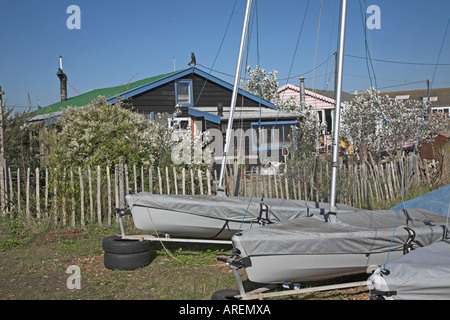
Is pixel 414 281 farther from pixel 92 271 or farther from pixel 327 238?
pixel 92 271

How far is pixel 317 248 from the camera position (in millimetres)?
5742

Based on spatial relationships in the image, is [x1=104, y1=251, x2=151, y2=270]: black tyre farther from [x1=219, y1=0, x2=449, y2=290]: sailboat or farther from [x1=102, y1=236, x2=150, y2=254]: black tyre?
[x1=219, y1=0, x2=449, y2=290]: sailboat

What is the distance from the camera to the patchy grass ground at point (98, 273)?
20.6 feet

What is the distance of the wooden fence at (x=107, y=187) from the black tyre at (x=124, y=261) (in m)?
2.72

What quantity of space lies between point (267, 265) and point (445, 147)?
11779 millimetres

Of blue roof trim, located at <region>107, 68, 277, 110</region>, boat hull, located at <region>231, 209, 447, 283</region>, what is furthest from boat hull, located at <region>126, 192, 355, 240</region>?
blue roof trim, located at <region>107, 68, 277, 110</region>

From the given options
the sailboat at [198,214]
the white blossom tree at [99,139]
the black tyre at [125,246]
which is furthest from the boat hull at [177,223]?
the white blossom tree at [99,139]

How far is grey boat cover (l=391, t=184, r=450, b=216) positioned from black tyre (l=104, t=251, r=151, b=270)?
5152 mm

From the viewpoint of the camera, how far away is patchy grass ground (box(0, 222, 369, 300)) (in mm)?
6285

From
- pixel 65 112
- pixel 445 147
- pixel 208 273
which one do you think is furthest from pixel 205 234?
pixel 445 147

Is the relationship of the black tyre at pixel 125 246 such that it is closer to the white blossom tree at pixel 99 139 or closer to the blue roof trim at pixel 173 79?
the white blossom tree at pixel 99 139

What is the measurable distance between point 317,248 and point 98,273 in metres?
3.87

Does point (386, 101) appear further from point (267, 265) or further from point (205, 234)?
point (267, 265)

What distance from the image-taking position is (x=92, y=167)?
35.2 feet
